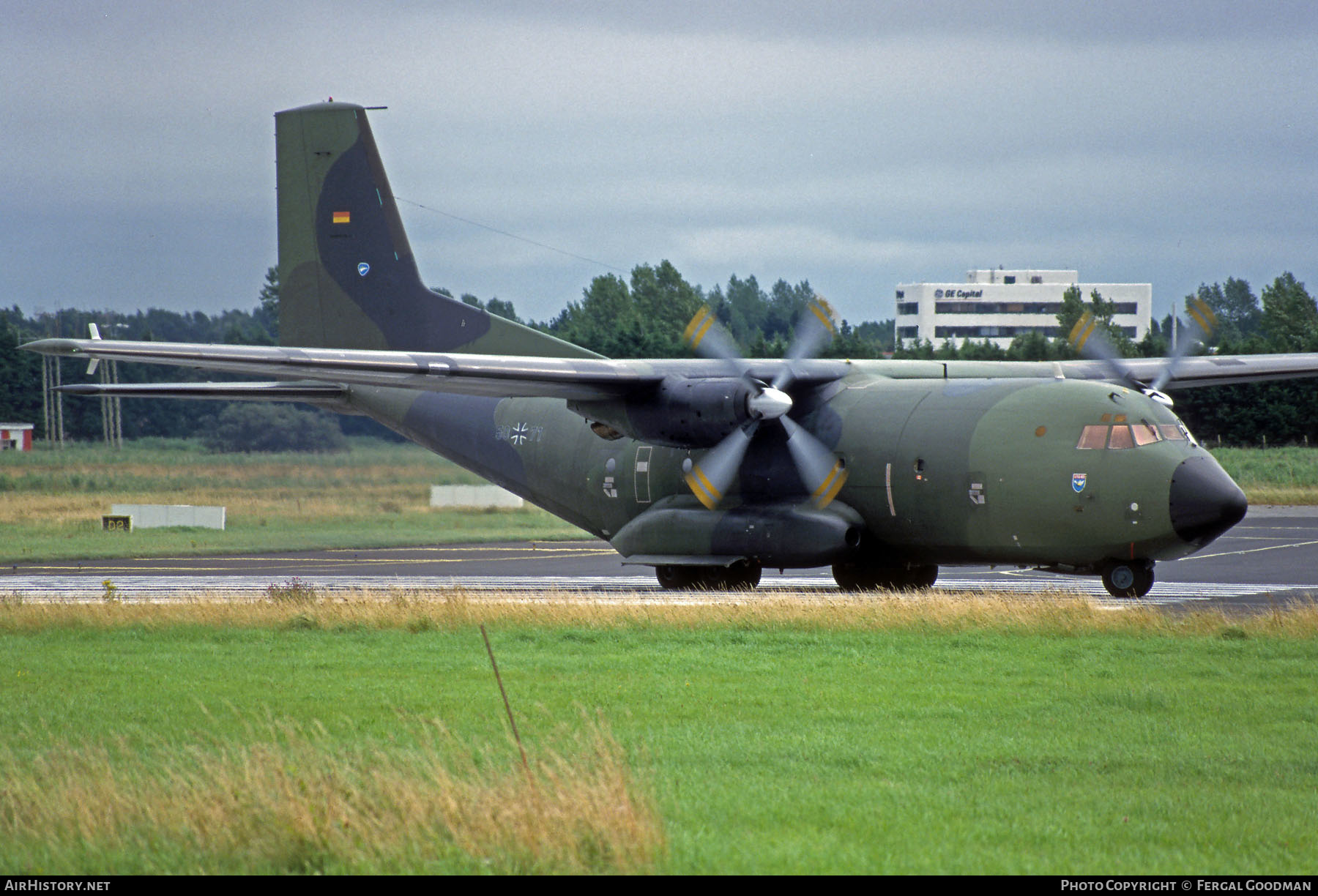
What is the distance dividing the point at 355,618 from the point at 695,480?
6.50 meters

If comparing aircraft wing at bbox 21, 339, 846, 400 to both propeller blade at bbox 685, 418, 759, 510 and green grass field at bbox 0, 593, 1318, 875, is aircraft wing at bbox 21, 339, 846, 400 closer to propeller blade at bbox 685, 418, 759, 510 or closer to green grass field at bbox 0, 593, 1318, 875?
propeller blade at bbox 685, 418, 759, 510

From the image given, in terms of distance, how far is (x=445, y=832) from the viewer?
25.3 feet

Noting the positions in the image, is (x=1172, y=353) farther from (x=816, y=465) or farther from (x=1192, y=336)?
(x=816, y=465)

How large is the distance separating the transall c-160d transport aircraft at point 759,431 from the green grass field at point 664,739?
276cm

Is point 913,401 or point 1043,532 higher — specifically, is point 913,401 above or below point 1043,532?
above

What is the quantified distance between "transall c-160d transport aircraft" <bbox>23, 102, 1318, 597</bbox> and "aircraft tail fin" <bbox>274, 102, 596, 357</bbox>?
5 cm

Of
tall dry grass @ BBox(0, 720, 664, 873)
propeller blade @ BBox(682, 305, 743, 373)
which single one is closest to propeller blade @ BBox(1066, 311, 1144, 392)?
propeller blade @ BBox(682, 305, 743, 373)

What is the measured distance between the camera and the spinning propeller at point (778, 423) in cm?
2269

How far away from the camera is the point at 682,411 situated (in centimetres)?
2316

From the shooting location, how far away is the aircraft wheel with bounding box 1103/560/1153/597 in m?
21.6

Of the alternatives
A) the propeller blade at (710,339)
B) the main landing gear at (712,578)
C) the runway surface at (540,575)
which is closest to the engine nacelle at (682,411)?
the propeller blade at (710,339)

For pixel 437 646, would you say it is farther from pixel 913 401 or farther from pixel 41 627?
pixel 913 401

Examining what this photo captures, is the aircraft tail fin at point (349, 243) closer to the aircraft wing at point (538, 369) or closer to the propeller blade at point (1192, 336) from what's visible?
the aircraft wing at point (538, 369)
